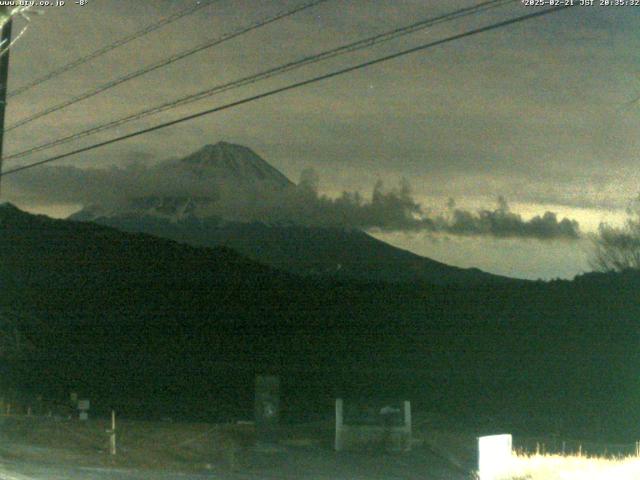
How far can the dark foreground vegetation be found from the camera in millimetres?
64625

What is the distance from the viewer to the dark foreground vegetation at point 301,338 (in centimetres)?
6462

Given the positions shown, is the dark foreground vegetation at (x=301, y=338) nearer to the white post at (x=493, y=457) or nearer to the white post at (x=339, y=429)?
the white post at (x=339, y=429)

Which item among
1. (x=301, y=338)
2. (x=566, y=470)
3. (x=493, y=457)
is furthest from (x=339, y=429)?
(x=301, y=338)

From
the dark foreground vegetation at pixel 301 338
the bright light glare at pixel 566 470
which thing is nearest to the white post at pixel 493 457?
the bright light glare at pixel 566 470

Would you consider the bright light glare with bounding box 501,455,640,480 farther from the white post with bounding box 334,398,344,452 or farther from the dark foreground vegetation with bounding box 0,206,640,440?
the dark foreground vegetation with bounding box 0,206,640,440

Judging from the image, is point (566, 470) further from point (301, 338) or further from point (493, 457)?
point (301, 338)

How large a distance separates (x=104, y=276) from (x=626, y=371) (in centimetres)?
6977

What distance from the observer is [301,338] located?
105562 mm

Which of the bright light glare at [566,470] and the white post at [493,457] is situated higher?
the white post at [493,457]

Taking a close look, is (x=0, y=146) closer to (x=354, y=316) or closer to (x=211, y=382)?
(x=211, y=382)

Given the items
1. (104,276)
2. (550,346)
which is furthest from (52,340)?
(550,346)

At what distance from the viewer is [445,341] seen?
91.0 meters

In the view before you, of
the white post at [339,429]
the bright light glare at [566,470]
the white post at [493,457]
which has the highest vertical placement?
the white post at [493,457]

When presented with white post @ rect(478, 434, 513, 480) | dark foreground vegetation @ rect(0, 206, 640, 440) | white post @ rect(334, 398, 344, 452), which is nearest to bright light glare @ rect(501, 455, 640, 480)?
white post @ rect(478, 434, 513, 480)
